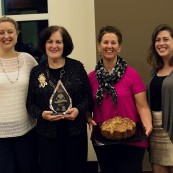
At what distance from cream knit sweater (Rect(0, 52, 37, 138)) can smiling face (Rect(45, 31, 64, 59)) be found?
12.1 inches

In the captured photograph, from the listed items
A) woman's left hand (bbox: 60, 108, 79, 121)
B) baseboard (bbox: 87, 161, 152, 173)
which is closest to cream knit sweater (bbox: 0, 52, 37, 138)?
woman's left hand (bbox: 60, 108, 79, 121)

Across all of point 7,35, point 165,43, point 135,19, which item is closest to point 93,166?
point 135,19

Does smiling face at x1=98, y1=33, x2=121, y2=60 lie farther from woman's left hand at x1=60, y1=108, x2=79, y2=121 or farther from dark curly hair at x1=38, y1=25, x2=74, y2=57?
woman's left hand at x1=60, y1=108, x2=79, y2=121

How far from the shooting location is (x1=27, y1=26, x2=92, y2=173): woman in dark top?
2213mm

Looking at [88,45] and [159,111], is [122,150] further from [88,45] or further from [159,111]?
[88,45]

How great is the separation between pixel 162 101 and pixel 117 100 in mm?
372

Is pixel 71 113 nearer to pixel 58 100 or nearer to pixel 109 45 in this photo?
pixel 58 100

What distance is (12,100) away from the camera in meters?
2.32

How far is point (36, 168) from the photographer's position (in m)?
2.51

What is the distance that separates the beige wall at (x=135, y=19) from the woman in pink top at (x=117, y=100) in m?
0.94

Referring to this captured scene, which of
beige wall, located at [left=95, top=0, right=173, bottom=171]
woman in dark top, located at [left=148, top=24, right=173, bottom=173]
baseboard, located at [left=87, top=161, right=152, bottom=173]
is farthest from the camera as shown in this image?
baseboard, located at [left=87, top=161, right=152, bottom=173]

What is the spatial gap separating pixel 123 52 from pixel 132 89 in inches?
41.0

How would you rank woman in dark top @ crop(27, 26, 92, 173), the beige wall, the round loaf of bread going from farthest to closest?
1. the beige wall
2. woman in dark top @ crop(27, 26, 92, 173)
3. the round loaf of bread

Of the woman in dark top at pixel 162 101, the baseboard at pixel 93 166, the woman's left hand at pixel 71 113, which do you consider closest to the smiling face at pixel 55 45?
the woman's left hand at pixel 71 113
